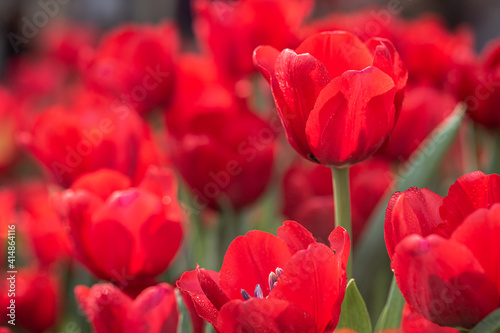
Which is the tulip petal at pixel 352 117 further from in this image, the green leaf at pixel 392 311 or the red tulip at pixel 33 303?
the red tulip at pixel 33 303

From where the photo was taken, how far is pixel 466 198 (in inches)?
11.7

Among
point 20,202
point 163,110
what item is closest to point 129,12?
point 20,202

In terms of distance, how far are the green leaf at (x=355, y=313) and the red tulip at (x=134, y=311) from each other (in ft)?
0.33

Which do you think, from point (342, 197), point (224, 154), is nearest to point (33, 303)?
point (224, 154)

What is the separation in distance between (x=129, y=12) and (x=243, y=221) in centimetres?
232

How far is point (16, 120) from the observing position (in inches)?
41.2

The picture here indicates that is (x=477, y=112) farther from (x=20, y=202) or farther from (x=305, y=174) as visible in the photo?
(x=20, y=202)

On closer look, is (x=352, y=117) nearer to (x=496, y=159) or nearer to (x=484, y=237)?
(x=484, y=237)

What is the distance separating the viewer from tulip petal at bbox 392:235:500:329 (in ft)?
0.85

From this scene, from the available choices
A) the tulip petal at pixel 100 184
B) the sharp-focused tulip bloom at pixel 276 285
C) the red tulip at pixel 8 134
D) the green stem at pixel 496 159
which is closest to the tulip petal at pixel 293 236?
the sharp-focused tulip bloom at pixel 276 285

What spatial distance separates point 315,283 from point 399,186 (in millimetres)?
216

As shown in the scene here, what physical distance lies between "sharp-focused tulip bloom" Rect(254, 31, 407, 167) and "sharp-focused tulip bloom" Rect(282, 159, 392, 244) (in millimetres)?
157

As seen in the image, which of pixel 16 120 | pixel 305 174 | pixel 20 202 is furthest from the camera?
pixel 16 120

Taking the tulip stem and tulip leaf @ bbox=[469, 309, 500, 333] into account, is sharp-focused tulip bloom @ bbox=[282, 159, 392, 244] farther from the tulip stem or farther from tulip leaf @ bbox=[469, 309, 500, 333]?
tulip leaf @ bbox=[469, 309, 500, 333]
